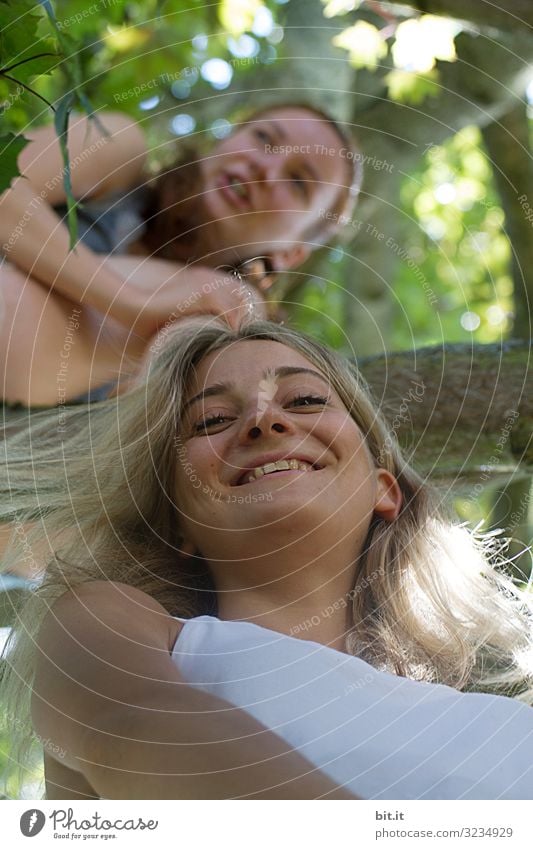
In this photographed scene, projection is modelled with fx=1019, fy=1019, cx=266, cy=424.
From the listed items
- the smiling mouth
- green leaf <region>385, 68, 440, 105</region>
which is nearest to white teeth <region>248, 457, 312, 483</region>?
the smiling mouth

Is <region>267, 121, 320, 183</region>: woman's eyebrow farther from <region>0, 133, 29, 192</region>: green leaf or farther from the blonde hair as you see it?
<region>0, 133, 29, 192</region>: green leaf

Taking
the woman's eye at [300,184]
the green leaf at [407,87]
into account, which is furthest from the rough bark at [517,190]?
the woman's eye at [300,184]

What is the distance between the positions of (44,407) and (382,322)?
3.53 ft

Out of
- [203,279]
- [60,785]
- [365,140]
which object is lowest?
[60,785]

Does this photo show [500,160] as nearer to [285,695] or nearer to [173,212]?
[173,212]

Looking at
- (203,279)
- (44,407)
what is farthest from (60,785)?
(203,279)

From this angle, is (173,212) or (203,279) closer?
(203,279)

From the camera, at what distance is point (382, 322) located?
2.28 metres

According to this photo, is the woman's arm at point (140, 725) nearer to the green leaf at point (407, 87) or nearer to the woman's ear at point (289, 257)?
the woman's ear at point (289, 257)

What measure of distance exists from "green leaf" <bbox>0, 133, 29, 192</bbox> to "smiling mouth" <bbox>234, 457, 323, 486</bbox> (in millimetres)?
389

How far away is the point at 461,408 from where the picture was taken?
1.33 m

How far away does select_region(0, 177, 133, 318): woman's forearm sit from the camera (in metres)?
1.46

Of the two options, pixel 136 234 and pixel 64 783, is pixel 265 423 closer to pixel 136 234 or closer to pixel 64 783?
pixel 64 783

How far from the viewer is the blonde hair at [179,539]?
111 cm
